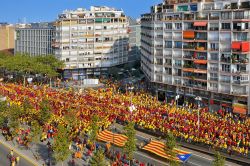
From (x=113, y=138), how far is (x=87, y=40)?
253 ft

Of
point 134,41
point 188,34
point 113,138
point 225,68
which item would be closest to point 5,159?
point 113,138

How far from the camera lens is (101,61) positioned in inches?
5354

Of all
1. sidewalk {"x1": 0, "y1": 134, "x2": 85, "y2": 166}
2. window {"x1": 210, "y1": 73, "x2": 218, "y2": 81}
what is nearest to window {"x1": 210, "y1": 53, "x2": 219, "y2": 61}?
window {"x1": 210, "y1": 73, "x2": 218, "y2": 81}

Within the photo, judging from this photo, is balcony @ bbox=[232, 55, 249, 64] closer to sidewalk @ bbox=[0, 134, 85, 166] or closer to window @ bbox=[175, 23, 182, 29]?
window @ bbox=[175, 23, 182, 29]

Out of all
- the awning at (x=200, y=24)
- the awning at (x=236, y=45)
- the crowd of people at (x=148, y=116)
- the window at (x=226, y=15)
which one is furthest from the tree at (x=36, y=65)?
the awning at (x=236, y=45)

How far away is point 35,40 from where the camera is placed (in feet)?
520

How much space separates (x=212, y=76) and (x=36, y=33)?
299 ft

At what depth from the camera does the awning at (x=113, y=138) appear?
57188 millimetres

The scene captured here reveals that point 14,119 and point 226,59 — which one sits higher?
point 226,59

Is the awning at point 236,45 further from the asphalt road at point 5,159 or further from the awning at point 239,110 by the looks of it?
the asphalt road at point 5,159

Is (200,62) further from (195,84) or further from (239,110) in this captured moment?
(239,110)

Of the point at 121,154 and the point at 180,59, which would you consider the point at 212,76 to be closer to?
the point at 180,59

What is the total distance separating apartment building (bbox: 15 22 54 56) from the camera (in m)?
149

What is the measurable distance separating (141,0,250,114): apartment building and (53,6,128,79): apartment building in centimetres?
3757
